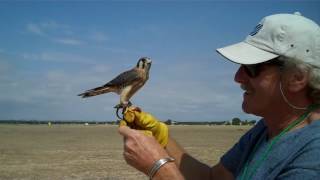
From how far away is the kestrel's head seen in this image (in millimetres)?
4953

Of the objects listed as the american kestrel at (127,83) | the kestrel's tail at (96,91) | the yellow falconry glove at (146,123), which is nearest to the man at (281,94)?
the yellow falconry glove at (146,123)

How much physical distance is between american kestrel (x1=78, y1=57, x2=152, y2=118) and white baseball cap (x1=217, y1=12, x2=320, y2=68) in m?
1.83

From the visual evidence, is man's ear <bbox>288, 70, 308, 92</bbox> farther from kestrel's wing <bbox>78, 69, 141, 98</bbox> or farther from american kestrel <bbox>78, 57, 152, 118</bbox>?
kestrel's wing <bbox>78, 69, 141, 98</bbox>

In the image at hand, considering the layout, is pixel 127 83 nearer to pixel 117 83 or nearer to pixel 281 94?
pixel 117 83

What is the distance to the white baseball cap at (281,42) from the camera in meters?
2.58

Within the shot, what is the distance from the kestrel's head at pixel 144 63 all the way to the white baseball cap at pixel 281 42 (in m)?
2.25

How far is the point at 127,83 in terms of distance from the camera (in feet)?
15.0

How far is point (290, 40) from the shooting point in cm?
259

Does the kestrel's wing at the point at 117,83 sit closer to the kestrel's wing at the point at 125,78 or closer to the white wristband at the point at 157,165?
the kestrel's wing at the point at 125,78

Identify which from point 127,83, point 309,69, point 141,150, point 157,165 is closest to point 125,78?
point 127,83

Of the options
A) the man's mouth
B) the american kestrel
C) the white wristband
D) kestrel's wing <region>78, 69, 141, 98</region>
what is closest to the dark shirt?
the man's mouth

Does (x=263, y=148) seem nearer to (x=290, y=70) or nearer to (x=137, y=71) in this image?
(x=290, y=70)

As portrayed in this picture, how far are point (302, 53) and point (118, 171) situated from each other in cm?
1409

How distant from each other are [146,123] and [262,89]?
3.86 feet
